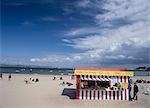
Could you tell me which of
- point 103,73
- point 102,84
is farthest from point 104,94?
point 103,73

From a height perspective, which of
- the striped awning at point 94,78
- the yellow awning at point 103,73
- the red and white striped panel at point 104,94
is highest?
the yellow awning at point 103,73

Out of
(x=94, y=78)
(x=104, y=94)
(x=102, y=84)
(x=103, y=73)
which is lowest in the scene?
(x=104, y=94)

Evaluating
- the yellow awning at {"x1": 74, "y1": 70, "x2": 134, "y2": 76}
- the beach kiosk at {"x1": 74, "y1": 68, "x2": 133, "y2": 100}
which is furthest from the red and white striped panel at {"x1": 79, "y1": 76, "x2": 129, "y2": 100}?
the yellow awning at {"x1": 74, "y1": 70, "x2": 134, "y2": 76}

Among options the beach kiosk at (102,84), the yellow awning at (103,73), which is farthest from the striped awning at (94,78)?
the yellow awning at (103,73)

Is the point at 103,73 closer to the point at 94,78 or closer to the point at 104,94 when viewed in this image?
the point at 94,78

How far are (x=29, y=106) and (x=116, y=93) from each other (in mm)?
5551

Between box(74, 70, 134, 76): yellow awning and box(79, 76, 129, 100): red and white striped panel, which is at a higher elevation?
box(74, 70, 134, 76): yellow awning

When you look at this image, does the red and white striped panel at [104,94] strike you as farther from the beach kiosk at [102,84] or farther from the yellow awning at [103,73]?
the yellow awning at [103,73]

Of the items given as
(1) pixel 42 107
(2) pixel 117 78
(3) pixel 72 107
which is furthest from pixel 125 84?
(1) pixel 42 107

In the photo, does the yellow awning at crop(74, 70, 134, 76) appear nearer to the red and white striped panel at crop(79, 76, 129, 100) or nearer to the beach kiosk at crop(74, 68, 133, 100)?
the beach kiosk at crop(74, 68, 133, 100)

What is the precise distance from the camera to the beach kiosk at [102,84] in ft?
56.0

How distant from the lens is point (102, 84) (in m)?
17.2

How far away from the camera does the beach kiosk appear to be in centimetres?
1708

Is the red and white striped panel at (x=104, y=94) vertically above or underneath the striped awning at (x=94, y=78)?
underneath
